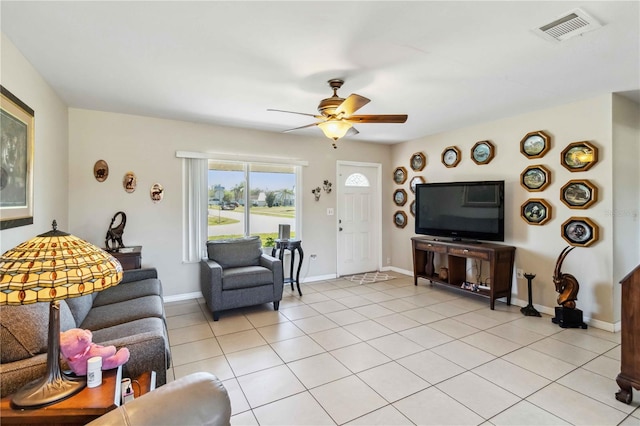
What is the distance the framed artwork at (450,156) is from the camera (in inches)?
188

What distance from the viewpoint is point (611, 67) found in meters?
2.62

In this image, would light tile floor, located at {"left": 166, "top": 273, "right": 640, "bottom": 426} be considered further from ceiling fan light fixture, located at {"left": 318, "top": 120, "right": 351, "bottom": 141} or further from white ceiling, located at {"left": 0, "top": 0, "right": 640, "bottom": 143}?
white ceiling, located at {"left": 0, "top": 0, "right": 640, "bottom": 143}

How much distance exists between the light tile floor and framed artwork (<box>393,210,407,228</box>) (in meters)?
1.92

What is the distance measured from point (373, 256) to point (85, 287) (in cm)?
522

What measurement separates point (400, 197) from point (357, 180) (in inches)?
33.7

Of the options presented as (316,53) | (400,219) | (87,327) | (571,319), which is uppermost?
(316,53)

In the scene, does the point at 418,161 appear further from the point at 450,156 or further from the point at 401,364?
the point at 401,364

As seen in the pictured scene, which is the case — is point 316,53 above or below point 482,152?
above

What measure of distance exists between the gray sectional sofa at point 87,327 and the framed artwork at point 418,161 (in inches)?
173

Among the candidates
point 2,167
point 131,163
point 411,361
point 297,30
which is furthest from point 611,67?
point 131,163

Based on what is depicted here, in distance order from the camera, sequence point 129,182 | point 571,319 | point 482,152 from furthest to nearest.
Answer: point 482,152
point 129,182
point 571,319

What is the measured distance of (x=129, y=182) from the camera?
157 inches

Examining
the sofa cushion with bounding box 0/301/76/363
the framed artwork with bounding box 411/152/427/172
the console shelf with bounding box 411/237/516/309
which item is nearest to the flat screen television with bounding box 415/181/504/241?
the console shelf with bounding box 411/237/516/309

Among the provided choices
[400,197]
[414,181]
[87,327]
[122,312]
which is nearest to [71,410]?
[87,327]
